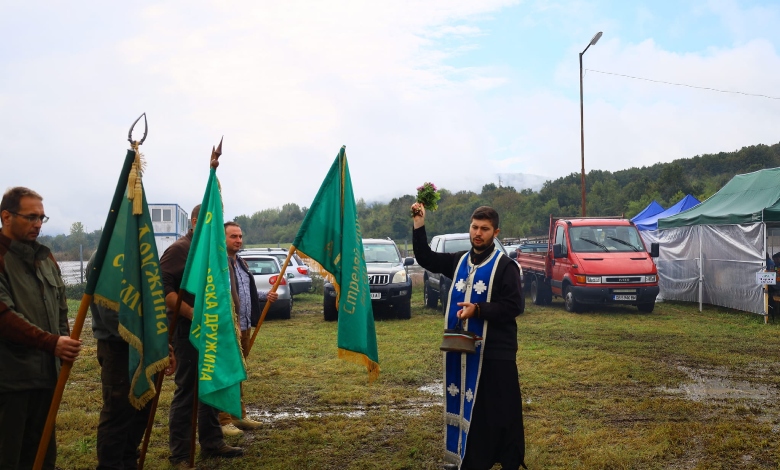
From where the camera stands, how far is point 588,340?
35.3ft

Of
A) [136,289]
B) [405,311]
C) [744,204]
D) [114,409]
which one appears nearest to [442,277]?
[405,311]

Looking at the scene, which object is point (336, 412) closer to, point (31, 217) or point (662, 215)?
point (31, 217)

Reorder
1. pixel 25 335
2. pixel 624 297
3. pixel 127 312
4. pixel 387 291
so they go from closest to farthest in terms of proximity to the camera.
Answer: pixel 25 335
pixel 127 312
pixel 387 291
pixel 624 297

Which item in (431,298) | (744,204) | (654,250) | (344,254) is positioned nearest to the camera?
(344,254)

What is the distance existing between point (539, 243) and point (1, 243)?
20.7m

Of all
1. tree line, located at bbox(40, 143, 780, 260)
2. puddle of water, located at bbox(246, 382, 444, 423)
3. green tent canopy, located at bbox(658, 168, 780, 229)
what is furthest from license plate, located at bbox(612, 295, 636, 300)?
tree line, located at bbox(40, 143, 780, 260)

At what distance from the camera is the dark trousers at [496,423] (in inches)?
164

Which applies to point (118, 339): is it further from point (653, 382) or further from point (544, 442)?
point (653, 382)

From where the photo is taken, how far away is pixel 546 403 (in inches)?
266

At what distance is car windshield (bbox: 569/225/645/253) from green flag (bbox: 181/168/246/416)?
11353 mm

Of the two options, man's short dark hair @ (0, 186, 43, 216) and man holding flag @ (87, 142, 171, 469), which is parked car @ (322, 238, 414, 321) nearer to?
man holding flag @ (87, 142, 171, 469)

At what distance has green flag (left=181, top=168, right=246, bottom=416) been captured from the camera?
442cm

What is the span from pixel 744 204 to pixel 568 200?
46770mm

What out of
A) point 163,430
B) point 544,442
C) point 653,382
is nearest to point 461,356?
point 544,442
